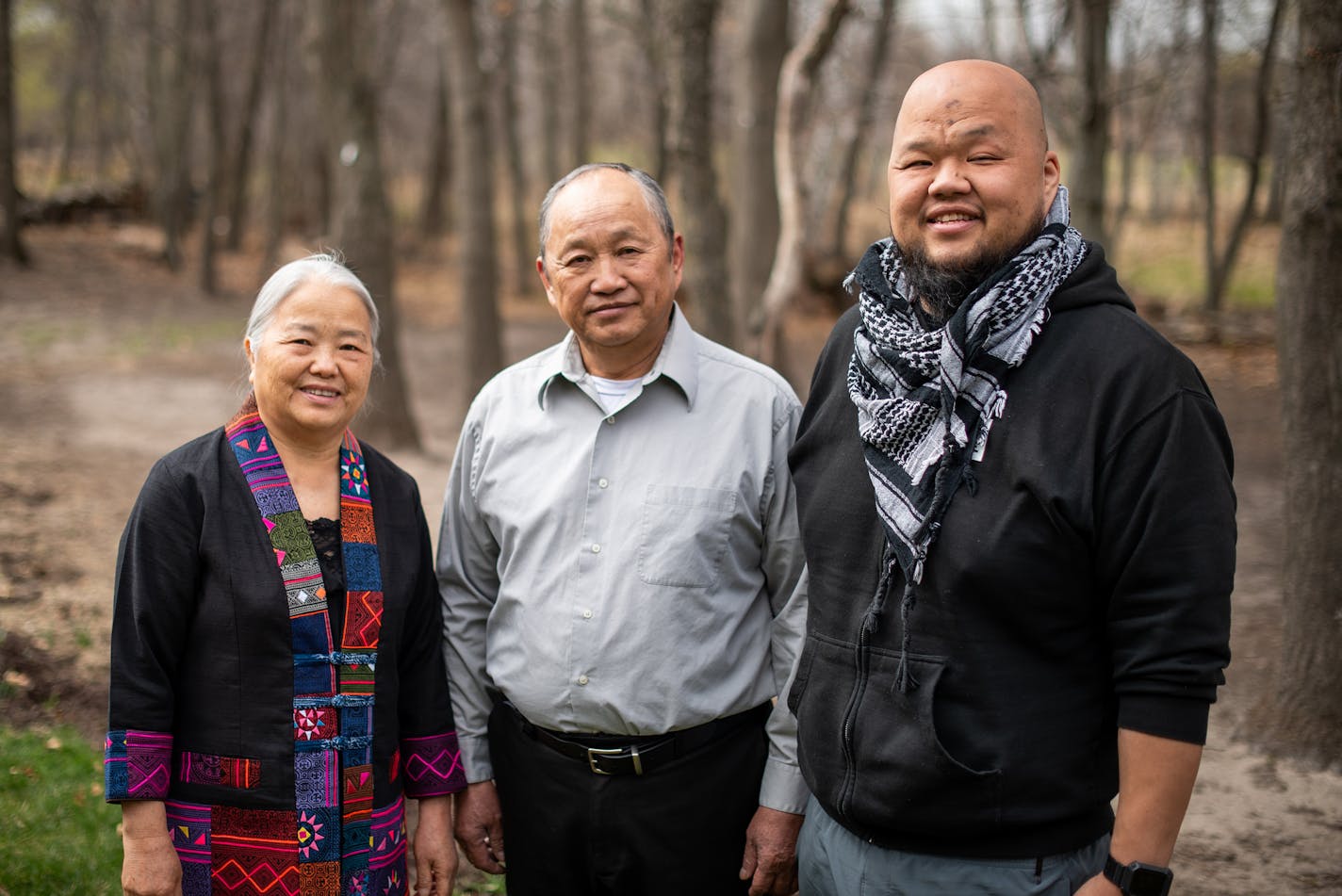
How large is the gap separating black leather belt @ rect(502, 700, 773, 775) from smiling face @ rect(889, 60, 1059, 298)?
122 centimetres

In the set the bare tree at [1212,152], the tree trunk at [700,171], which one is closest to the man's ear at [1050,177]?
the tree trunk at [700,171]

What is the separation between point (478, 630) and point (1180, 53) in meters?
16.6

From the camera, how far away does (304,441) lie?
2662 millimetres

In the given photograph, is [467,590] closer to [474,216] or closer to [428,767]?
[428,767]

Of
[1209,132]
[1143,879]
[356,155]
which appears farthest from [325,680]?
[1209,132]

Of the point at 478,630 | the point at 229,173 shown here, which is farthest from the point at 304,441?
the point at 229,173

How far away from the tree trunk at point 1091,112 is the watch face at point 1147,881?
718cm

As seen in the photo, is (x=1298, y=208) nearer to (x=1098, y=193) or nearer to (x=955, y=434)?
(x=955, y=434)

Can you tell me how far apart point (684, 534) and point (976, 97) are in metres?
1.15

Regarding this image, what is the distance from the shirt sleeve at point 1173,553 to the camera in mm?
1930

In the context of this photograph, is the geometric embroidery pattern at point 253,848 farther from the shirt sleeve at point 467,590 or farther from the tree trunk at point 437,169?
the tree trunk at point 437,169

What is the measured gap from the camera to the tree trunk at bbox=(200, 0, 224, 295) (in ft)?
67.5

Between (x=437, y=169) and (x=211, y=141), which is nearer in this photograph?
(x=211, y=141)

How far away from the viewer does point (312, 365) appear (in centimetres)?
259
